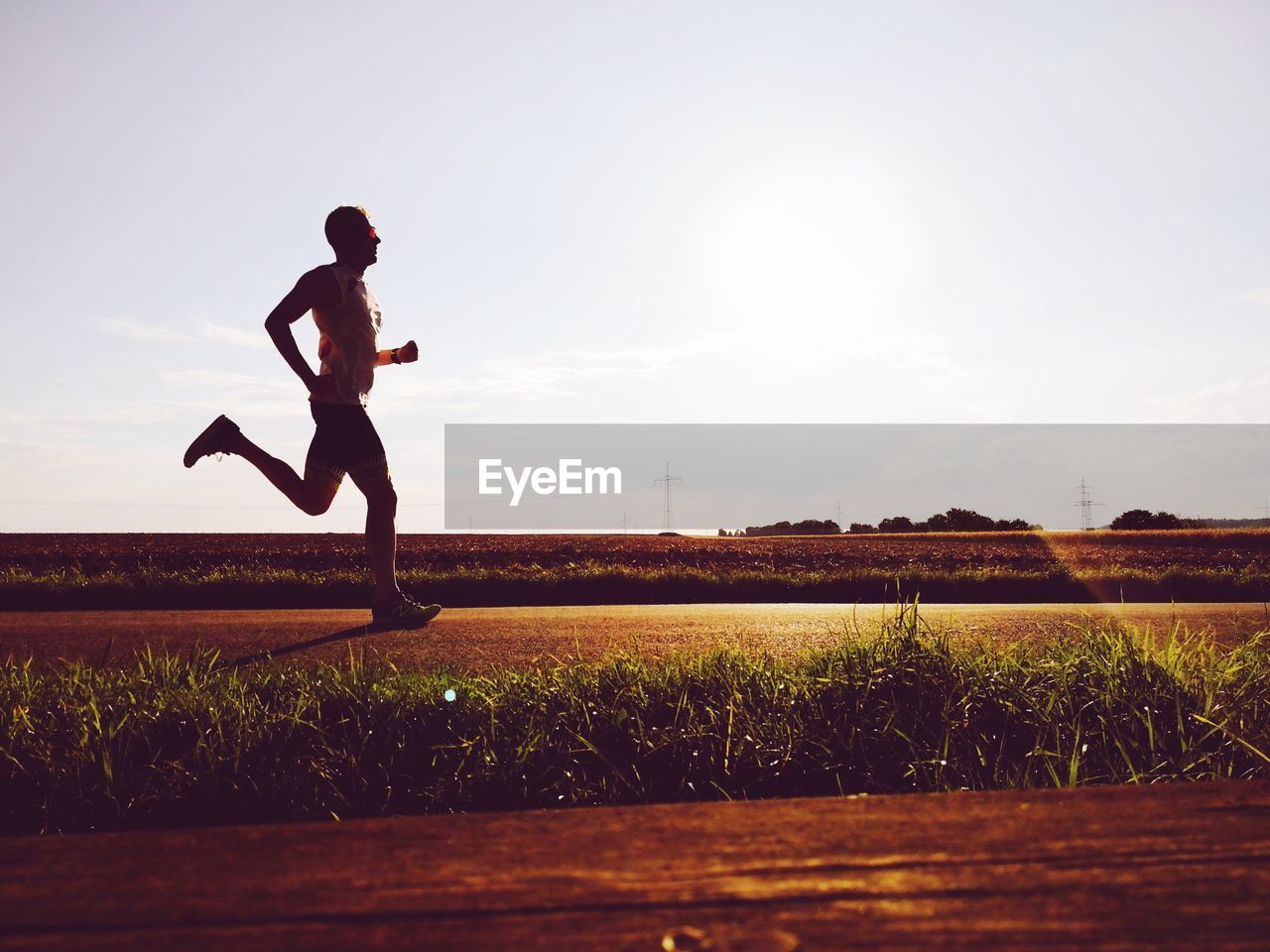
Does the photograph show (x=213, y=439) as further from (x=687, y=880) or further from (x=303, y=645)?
(x=687, y=880)

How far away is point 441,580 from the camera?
29.4 ft

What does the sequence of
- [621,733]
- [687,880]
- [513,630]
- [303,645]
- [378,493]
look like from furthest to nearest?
[378,493]
[513,630]
[303,645]
[621,733]
[687,880]

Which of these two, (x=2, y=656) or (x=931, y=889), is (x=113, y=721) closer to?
(x=2, y=656)

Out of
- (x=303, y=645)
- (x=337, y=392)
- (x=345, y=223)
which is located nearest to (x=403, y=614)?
(x=303, y=645)

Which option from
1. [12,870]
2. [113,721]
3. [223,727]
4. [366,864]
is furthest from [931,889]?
[113,721]

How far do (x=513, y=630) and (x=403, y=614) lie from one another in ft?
2.56

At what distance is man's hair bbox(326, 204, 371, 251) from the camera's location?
17.4 ft

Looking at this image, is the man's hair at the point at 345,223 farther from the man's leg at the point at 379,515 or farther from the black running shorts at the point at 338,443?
the man's leg at the point at 379,515

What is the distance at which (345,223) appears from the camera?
532cm

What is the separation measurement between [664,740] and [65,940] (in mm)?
2255

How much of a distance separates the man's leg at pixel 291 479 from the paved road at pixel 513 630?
0.78 m

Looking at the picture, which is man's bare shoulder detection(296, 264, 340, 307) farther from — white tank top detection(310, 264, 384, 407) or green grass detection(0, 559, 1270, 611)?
green grass detection(0, 559, 1270, 611)

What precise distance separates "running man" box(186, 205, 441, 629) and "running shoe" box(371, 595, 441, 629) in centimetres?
5

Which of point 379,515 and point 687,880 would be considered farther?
point 379,515
